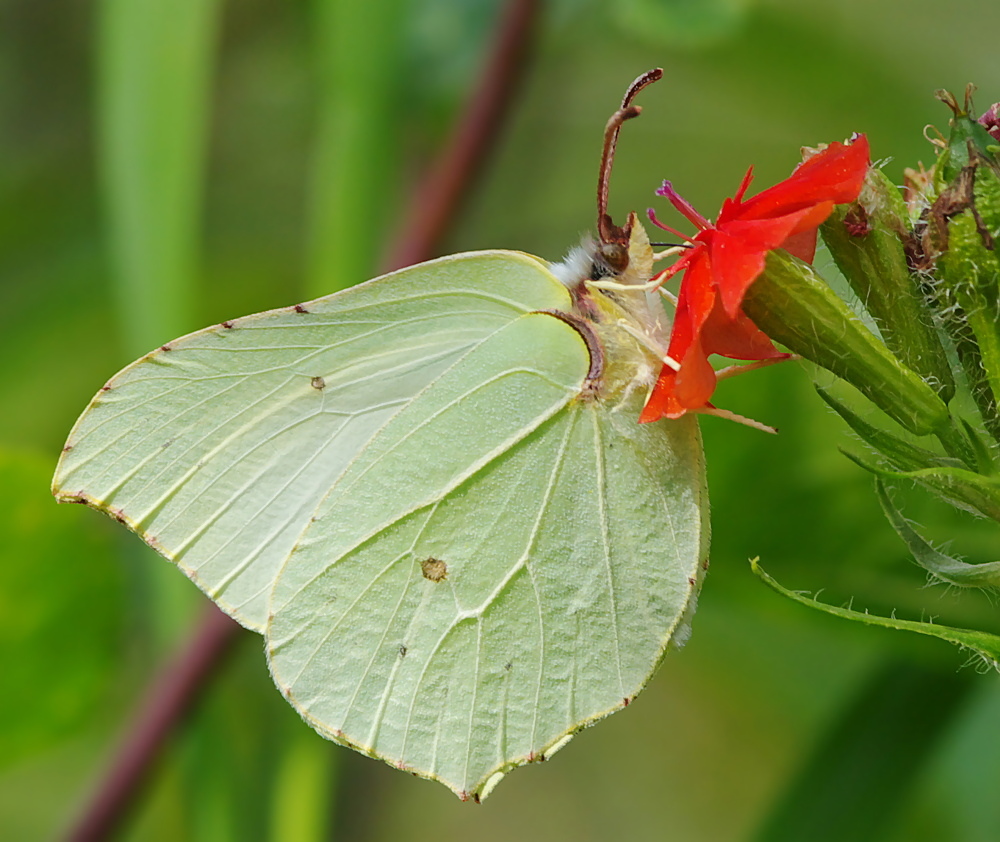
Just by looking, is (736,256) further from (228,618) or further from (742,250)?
(228,618)

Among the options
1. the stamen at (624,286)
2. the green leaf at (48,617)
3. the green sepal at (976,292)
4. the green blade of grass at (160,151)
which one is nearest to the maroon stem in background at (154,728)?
the green leaf at (48,617)

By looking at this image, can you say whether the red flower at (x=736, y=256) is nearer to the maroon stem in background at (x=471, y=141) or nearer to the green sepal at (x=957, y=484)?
the green sepal at (x=957, y=484)

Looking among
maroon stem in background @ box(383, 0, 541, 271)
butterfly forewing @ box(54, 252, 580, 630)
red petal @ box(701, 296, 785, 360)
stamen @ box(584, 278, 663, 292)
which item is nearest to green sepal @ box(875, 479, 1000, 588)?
red petal @ box(701, 296, 785, 360)

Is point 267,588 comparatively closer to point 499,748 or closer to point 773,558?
point 499,748

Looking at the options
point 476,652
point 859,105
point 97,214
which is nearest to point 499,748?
point 476,652

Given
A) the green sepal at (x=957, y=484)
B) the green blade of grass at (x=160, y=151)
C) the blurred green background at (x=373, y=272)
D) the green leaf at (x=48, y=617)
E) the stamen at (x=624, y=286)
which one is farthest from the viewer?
the green blade of grass at (x=160, y=151)

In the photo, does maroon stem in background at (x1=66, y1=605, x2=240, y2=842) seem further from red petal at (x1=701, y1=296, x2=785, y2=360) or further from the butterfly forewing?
red petal at (x1=701, y1=296, x2=785, y2=360)

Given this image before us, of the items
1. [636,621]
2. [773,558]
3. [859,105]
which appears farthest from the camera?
[859,105]
